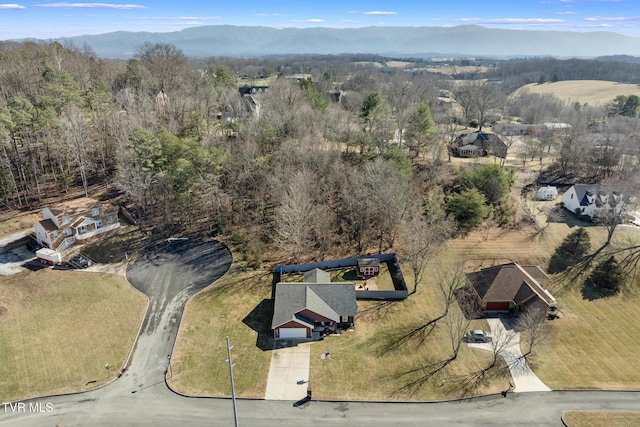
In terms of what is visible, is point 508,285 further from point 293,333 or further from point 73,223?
point 73,223

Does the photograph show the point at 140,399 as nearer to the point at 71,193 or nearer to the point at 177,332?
the point at 177,332

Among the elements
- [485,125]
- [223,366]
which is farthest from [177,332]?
[485,125]

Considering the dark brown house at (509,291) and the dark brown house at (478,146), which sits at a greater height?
the dark brown house at (478,146)

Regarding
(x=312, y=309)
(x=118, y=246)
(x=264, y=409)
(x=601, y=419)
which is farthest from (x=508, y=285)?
(x=118, y=246)

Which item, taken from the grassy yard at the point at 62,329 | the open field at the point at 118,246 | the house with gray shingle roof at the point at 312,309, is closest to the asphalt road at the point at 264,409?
the grassy yard at the point at 62,329

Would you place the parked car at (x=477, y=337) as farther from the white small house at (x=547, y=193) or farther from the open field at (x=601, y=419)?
the white small house at (x=547, y=193)

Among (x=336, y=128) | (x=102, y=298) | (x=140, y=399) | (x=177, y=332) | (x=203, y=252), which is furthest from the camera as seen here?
(x=336, y=128)

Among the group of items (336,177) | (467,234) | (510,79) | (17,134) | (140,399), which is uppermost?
(510,79)

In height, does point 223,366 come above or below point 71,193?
below
